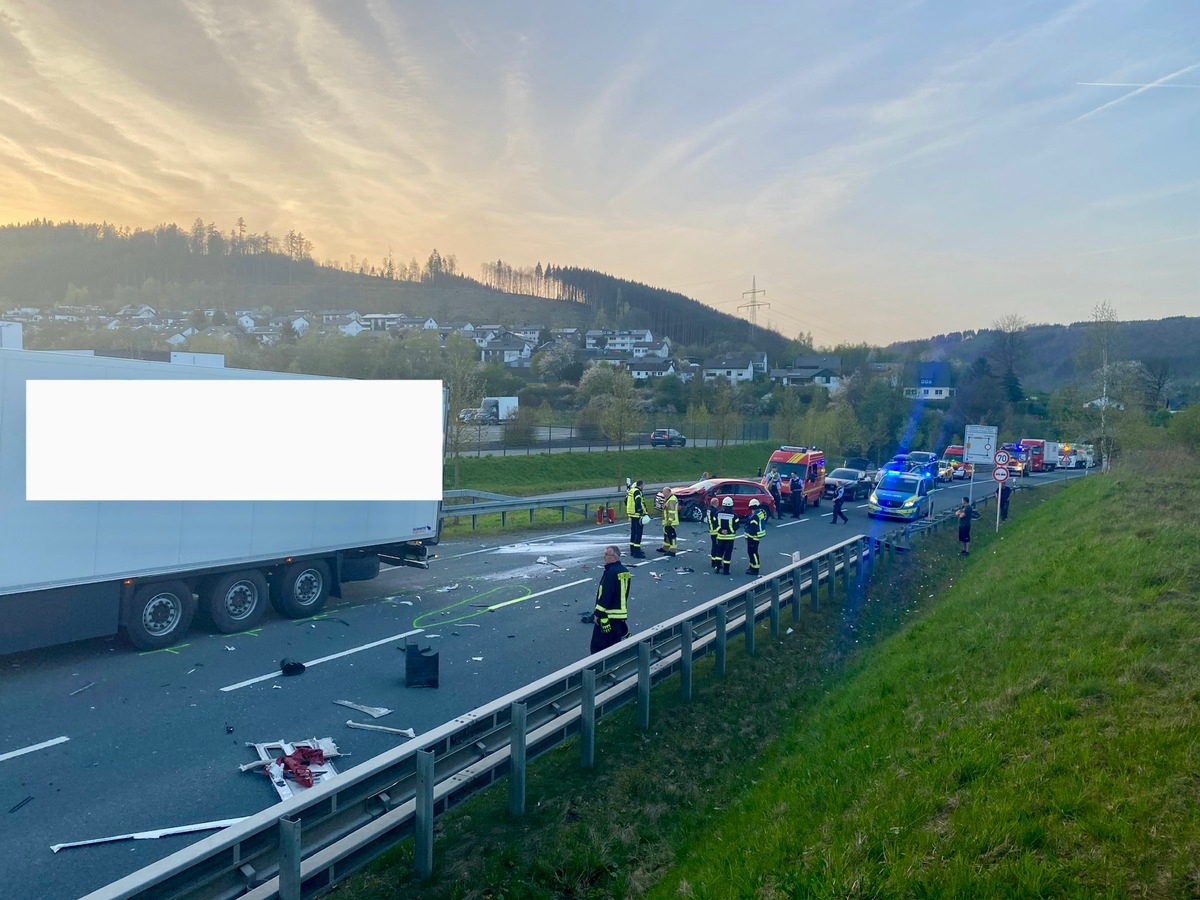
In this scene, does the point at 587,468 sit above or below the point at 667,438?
below

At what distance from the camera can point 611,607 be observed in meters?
8.62

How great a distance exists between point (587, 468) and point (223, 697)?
119 feet

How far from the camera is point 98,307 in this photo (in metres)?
110

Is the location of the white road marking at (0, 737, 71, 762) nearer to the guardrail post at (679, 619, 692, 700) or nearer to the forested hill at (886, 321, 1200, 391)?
the guardrail post at (679, 619, 692, 700)

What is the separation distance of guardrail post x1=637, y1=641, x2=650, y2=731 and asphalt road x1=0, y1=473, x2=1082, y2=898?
1992mm

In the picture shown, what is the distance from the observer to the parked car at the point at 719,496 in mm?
25438

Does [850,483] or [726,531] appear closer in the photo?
[726,531]

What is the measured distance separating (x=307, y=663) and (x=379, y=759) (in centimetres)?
574

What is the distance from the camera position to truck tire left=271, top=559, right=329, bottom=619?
12.0 m

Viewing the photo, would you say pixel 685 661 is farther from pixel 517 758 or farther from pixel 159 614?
pixel 159 614

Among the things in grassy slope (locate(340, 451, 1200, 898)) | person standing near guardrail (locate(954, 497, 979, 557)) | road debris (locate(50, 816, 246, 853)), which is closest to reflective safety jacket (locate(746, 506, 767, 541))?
grassy slope (locate(340, 451, 1200, 898))

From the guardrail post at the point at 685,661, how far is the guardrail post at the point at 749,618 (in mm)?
1756

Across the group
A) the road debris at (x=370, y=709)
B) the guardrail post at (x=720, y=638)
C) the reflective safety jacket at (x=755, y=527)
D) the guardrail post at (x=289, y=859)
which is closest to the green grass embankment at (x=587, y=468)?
the reflective safety jacket at (x=755, y=527)

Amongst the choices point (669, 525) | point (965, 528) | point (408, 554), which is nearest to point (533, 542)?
point (669, 525)
